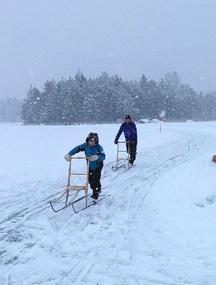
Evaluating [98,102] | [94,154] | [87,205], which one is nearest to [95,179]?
[94,154]

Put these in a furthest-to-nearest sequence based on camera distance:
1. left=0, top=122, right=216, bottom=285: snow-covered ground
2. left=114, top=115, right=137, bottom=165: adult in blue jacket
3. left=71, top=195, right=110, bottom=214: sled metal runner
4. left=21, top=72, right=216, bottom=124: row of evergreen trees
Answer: left=21, top=72, right=216, bottom=124: row of evergreen trees < left=114, top=115, right=137, bottom=165: adult in blue jacket < left=71, top=195, right=110, bottom=214: sled metal runner < left=0, top=122, right=216, bottom=285: snow-covered ground

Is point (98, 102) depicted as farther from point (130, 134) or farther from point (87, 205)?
point (87, 205)

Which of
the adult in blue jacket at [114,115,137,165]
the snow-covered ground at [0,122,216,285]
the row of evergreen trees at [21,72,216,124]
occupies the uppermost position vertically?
the row of evergreen trees at [21,72,216,124]

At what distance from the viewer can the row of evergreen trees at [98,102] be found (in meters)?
94.8

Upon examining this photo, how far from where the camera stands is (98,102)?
9506 cm

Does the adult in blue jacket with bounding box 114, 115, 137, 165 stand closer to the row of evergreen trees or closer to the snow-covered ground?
the snow-covered ground

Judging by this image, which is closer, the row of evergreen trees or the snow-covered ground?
the snow-covered ground

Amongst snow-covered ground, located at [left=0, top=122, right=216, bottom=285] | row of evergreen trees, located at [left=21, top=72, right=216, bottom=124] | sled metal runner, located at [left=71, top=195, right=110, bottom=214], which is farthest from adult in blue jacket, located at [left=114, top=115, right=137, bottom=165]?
row of evergreen trees, located at [left=21, top=72, right=216, bottom=124]

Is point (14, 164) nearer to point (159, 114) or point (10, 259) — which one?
point (10, 259)

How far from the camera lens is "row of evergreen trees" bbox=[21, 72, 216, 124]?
94812mm

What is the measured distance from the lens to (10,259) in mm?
6703

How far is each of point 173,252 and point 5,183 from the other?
8.22 m

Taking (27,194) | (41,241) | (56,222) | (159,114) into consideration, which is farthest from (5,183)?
(159,114)

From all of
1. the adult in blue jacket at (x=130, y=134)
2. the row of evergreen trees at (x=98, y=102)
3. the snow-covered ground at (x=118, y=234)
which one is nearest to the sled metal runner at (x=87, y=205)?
the snow-covered ground at (x=118, y=234)
